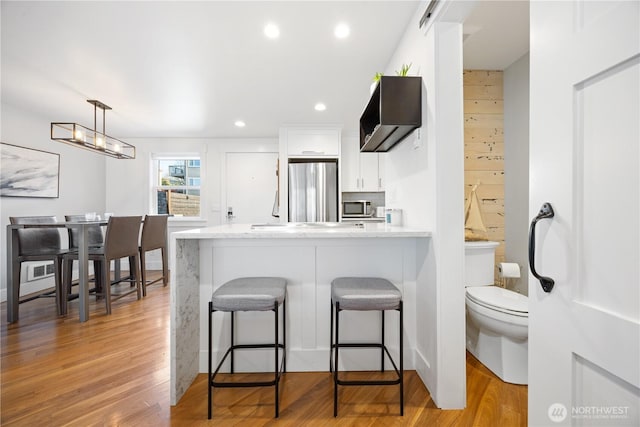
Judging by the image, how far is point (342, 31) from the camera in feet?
6.46

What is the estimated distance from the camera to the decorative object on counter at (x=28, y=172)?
3217 millimetres

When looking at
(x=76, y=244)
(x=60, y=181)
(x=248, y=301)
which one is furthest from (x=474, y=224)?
(x=60, y=181)

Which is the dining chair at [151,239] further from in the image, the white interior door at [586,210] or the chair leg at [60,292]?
the white interior door at [586,210]

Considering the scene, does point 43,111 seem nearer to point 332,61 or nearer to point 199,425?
point 332,61

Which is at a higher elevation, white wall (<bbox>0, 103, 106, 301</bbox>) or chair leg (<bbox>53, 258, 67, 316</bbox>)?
white wall (<bbox>0, 103, 106, 301</bbox>)

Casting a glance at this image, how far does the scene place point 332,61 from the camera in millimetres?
2383

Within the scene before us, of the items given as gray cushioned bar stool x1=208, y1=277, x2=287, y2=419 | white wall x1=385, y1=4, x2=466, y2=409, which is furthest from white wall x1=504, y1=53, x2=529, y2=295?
gray cushioned bar stool x1=208, y1=277, x2=287, y2=419

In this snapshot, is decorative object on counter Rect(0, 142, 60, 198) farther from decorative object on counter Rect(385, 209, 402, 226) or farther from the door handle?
the door handle

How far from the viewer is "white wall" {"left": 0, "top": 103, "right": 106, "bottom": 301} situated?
325 cm

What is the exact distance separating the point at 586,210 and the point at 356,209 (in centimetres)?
367

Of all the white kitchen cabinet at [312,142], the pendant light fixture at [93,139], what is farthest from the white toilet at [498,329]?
the pendant light fixture at [93,139]

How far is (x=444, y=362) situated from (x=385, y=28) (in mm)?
2209

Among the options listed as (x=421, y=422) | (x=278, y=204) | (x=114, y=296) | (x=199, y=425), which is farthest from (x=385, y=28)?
(x=114, y=296)

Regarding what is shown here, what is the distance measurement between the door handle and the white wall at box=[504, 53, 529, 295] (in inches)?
77.8
